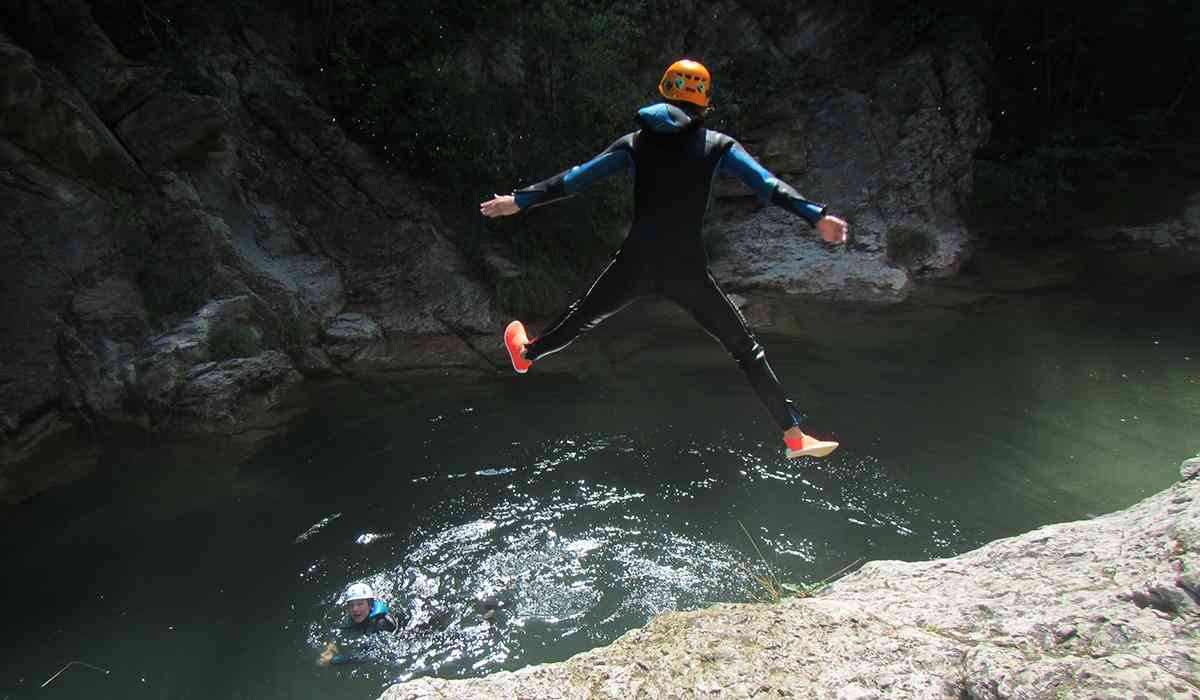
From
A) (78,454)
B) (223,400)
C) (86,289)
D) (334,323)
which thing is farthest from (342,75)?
(78,454)

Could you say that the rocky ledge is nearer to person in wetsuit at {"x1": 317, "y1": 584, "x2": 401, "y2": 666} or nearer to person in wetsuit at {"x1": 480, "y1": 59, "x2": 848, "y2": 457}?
person in wetsuit at {"x1": 480, "y1": 59, "x2": 848, "y2": 457}

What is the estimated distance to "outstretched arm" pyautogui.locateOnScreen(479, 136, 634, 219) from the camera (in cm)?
320

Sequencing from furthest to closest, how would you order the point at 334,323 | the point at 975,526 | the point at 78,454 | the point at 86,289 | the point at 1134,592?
the point at 334,323 → the point at 86,289 → the point at 78,454 → the point at 975,526 → the point at 1134,592

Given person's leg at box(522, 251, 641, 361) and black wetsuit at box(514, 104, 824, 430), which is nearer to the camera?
black wetsuit at box(514, 104, 824, 430)

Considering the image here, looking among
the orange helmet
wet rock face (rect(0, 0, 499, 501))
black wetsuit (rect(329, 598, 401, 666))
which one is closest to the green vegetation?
wet rock face (rect(0, 0, 499, 501))

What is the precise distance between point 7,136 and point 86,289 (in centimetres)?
147

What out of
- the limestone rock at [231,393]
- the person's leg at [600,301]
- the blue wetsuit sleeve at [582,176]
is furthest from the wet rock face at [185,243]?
the blue wetsuit sleeve at [582,176]

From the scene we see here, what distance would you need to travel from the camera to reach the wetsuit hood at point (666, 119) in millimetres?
3031

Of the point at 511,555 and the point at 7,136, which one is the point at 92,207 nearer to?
the point at 7,136

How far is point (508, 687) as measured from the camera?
8.41 feet

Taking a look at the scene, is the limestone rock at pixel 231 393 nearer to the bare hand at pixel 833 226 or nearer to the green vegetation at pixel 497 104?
the green vegetation at pixel 497 104

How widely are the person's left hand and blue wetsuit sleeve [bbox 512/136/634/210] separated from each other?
132 inches

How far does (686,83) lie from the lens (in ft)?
10.1

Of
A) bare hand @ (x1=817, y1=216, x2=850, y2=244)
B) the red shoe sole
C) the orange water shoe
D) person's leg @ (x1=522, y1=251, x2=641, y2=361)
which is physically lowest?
the orange water shoe
